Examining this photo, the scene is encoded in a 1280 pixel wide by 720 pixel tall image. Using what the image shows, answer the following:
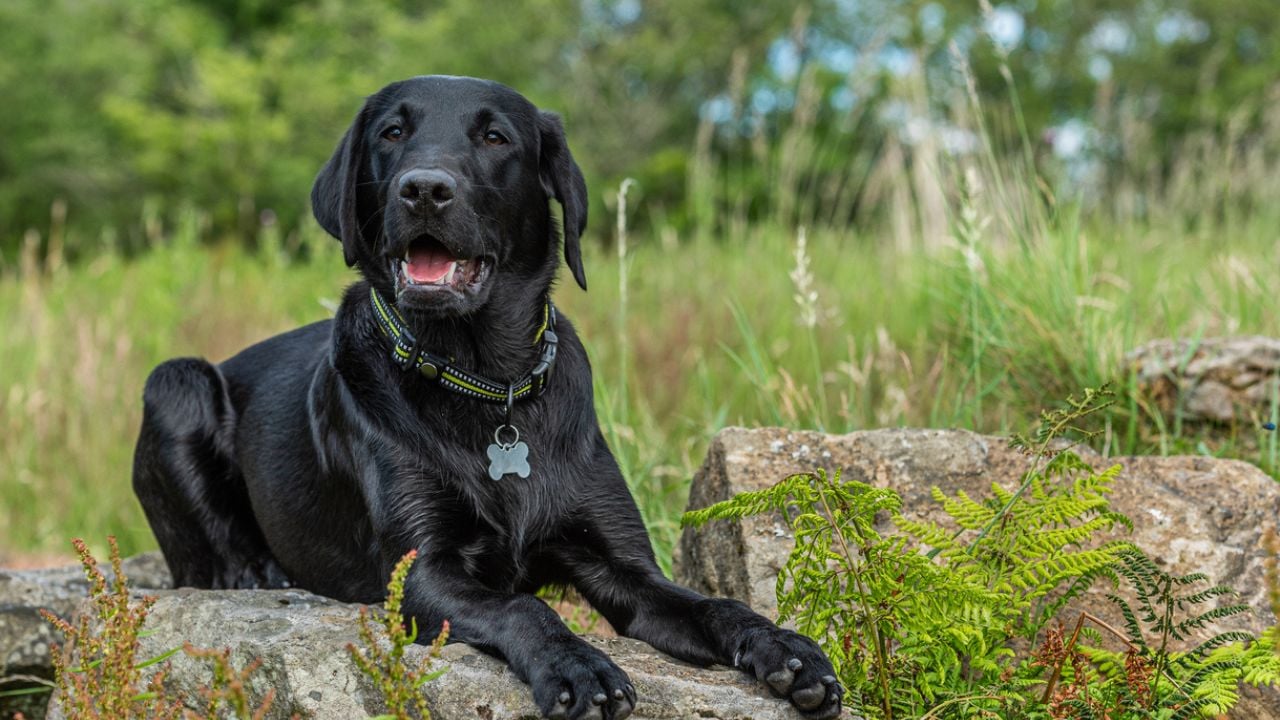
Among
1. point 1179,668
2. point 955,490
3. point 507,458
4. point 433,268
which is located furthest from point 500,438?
point 1179,668

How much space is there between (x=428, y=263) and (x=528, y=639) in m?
1.02

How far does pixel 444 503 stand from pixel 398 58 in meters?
19.4

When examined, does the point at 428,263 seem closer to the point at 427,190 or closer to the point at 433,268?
the point at 433,268

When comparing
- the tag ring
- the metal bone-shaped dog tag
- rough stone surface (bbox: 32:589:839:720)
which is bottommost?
rough stone surface (bbox: 32:589:839:720)

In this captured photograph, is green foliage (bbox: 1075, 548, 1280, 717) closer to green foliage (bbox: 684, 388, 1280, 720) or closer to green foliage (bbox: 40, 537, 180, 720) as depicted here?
green foliage (bbox: 684, 388, 1280, 720)

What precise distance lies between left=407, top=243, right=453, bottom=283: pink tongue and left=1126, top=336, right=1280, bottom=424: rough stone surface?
262 cm

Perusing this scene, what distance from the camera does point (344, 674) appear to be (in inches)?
98.7

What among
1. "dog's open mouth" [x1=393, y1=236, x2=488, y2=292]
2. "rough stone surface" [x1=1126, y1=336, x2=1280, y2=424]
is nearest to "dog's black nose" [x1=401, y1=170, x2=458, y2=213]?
"dog's open mouth" [x1=393, y1=236, x2=488, y2=292]

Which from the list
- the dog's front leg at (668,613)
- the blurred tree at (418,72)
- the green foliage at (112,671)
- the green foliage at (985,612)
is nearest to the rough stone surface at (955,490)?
the dog's front leg at (668,613)

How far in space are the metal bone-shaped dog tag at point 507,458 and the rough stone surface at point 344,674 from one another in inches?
18.6

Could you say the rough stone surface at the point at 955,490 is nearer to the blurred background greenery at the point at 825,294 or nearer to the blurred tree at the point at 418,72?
the blurred background greenery at the point at 825,294

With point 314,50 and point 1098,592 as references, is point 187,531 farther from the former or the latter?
point 314,50

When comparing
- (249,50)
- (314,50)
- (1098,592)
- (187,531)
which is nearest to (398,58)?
(314,50)

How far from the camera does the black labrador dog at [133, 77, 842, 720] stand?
2863 mm
